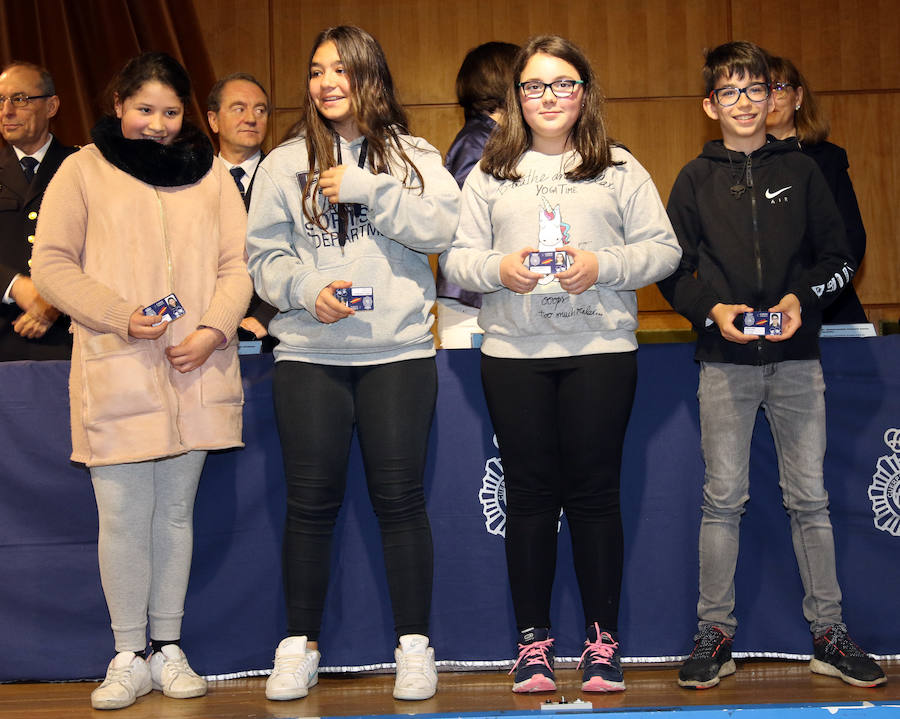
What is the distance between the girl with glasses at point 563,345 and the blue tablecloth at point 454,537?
266 mm

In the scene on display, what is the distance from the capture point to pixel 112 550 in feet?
7.95

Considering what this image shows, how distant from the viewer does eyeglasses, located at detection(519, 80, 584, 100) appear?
2451mm

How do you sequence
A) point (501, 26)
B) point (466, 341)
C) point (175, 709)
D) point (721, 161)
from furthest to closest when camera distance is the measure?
point (501, 26) < point (466, 341) < point (721, 161) < point (175, 709)

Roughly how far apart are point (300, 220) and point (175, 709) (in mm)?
1265

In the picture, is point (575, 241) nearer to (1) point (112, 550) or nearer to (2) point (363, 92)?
(2) point (363, 92)

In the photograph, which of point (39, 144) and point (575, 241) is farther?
point (39, 144)

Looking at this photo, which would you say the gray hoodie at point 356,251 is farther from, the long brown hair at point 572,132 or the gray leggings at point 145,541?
the gray leggings at point 145,541

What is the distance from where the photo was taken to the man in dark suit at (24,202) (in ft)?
9.62

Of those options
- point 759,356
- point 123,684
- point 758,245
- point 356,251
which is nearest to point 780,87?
point 758,245

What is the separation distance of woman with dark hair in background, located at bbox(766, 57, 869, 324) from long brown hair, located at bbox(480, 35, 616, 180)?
0.79 meters

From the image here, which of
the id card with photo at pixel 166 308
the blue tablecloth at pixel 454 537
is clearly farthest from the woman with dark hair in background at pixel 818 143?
the id card with photo at pixel 166 308

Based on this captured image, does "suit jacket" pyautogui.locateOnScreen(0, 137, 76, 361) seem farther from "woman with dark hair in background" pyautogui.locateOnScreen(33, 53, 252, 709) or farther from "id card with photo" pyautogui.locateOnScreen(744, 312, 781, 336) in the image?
"id card with photo" pyautogui.locateOnScreen(744, 312, 781, 336)

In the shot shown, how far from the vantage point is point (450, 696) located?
2.40m

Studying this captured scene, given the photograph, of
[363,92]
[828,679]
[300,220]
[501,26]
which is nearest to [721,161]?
[363,92]
